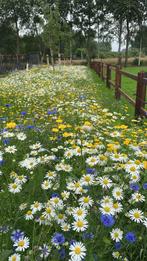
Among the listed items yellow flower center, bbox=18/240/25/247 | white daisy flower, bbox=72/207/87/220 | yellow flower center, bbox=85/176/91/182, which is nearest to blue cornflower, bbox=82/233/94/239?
white daisy flower, bbox=72/207/87/220

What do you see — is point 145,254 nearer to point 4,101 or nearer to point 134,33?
point 4,101

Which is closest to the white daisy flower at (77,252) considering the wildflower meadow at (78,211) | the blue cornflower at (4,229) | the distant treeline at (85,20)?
the wildflower meadow at (78,211)

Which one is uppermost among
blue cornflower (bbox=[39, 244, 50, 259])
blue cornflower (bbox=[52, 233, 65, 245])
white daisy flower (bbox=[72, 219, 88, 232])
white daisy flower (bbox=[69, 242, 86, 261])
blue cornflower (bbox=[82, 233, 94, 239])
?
white daisy flower (bbox=[72, 219, 88, 232])

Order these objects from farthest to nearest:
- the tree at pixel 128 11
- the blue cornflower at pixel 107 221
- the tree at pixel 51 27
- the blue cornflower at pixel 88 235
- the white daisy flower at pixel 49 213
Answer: the tree at pixel 128 11 < the tree at pixel 51 27 < the white daisy flower at pixel 49 213 < the blue cornflower at pixel 88 235 < the blue cornflower at pixel 107 221

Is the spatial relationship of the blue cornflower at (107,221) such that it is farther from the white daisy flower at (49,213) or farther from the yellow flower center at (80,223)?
the white daisy flower at (49,213)

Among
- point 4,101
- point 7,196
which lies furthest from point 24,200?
point 4,101

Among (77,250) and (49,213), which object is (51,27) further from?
(77,250)

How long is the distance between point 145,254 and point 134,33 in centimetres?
6441

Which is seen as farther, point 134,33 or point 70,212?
point 134,33

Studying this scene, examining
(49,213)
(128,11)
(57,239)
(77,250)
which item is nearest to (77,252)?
(77,250)

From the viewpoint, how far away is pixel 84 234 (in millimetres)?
1680

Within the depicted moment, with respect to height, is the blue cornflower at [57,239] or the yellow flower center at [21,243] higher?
the blue cornflower at [57,239]

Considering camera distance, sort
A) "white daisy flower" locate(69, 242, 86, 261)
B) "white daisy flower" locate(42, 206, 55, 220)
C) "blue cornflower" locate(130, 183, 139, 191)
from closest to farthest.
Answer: "white daisy flower" locate(69, 242, 86, 261)
"white daisy flower" locate(42, 206, 55, 220)
"blue cornflower" locate(130, 183, 139, 191)

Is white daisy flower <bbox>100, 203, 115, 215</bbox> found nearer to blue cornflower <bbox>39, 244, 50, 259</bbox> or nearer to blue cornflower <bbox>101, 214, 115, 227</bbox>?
blue cornflower <bbox>101, 214, 115, 227</bbox>
